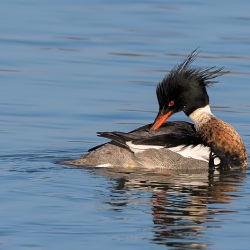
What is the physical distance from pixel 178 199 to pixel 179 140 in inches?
70.0

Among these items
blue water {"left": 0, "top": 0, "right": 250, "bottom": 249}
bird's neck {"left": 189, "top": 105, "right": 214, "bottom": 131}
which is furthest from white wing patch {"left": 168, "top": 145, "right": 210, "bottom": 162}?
bird's neck {"left": 189, "top": 105, "right": 214, "bottom": 131}

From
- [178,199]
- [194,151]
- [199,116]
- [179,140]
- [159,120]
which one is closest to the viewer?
[178,199]

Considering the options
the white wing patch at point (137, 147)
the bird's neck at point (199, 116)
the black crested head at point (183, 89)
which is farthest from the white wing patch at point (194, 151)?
the black crested head at point (183, 89)

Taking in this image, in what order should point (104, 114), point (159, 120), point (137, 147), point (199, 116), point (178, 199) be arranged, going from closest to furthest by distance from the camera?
point (178, 199) < point (137, 147) < point (159, 120) < point (199, 116) < point (104, 114)

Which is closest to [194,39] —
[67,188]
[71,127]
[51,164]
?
[71,127]

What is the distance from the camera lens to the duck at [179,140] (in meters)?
13.7

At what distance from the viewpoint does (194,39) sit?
65.7ft

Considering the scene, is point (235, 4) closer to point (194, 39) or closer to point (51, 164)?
point (194, 39)

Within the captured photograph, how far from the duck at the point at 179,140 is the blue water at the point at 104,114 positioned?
0.25 meters

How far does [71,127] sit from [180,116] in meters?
2.17

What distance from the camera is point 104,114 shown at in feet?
52.5

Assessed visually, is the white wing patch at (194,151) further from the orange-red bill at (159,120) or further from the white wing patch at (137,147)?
the orange-red bill at (159,120)

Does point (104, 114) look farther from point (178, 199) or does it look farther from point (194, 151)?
point (178, 199)

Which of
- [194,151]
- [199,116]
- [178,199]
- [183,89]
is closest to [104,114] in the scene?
[199,116]
